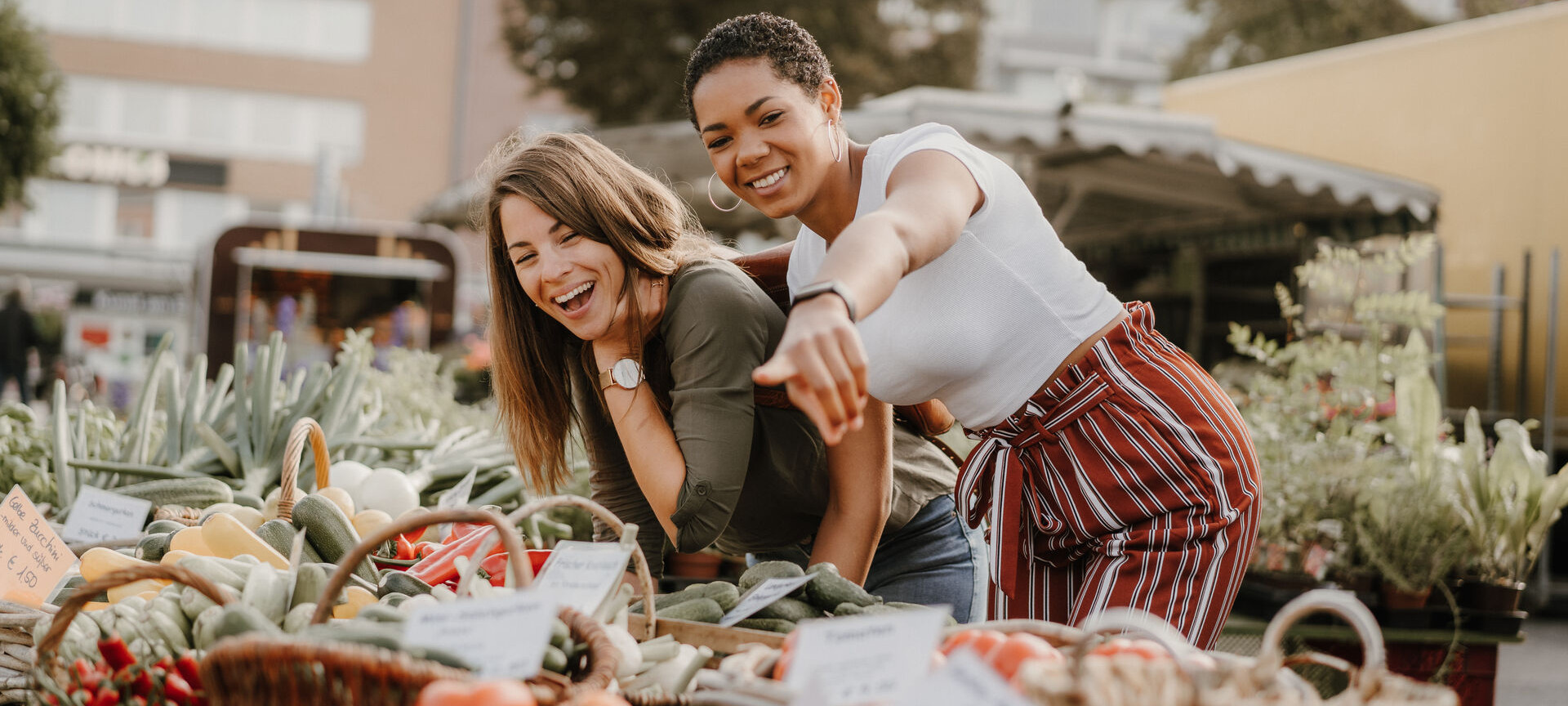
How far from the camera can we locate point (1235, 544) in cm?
168

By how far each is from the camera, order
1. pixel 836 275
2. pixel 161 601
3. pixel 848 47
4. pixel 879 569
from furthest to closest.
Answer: pixel 848 47, pixel 879 569, pixel 161 601, pixel 836 275

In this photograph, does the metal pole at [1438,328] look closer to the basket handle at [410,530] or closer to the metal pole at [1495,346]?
the metal pole at [1495,346]

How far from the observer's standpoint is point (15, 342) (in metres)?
11.6

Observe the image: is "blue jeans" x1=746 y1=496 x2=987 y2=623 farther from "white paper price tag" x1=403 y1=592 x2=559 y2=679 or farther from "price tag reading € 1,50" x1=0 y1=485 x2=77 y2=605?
"price tag reading € 1,50" x1=0 y1=485 x2=77 y2=605

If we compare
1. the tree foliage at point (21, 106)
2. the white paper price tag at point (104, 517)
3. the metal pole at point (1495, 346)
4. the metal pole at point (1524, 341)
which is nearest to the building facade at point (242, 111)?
the tree foliage at point (21, 106)

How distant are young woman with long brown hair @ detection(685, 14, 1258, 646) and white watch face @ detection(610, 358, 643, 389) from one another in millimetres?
322

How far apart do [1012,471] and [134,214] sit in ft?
94.6

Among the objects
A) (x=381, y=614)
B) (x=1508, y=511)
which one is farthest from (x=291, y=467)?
(x=1508, y=511)

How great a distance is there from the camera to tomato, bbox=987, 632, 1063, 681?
1170 millimetres

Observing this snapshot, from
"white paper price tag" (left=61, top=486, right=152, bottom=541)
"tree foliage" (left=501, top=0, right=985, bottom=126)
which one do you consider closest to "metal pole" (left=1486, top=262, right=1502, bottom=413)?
"white paper price tag" (left=61, top=486, right=152, bottom=541)

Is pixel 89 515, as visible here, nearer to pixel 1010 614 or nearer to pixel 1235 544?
pixel 1010 614

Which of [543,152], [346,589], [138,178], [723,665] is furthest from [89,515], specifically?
[138,178]

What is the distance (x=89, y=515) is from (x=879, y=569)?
5.30ft

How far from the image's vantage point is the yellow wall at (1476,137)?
6.86 metres
